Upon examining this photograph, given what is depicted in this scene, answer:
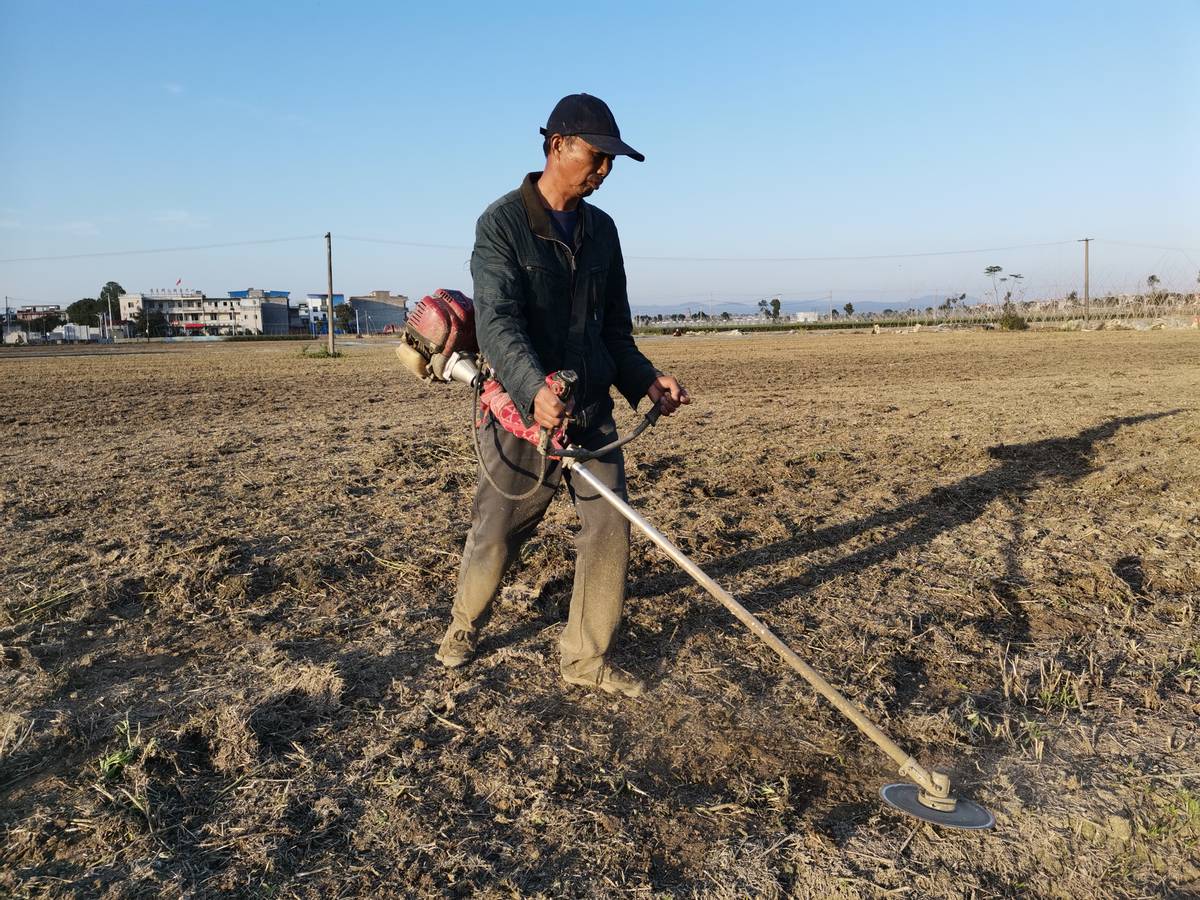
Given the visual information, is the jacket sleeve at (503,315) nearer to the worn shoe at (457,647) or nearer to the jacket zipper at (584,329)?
the jacket zipper at (584,329)

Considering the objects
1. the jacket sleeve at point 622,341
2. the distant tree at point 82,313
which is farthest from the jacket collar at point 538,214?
the distant tree at point 82,313

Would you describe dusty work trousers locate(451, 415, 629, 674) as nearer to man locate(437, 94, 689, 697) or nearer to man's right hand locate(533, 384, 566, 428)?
man locate(437, 94, 689, 697)

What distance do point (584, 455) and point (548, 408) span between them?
325mm

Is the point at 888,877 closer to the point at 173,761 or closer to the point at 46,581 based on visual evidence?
the point at 173,761

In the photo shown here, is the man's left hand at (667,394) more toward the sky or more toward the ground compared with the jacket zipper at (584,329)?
more toward the ground

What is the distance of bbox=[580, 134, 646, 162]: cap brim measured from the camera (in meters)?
3.12

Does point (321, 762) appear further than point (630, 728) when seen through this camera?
No

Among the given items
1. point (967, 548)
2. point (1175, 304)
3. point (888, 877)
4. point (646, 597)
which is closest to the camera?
point (888, 877)

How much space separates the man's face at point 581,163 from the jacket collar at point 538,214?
132mm

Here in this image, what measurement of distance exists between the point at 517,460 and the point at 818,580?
2.18 metres

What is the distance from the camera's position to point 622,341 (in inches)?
150

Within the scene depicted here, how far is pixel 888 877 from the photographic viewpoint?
2432 millimetres

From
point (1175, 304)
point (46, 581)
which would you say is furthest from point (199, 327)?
point (46, 581)

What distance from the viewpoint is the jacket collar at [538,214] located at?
3297mm
